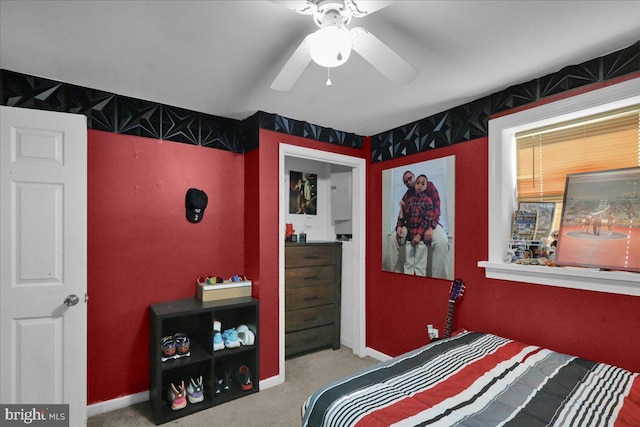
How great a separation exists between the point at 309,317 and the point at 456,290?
1.56 meters

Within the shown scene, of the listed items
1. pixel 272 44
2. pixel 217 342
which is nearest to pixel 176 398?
pixel 217 342

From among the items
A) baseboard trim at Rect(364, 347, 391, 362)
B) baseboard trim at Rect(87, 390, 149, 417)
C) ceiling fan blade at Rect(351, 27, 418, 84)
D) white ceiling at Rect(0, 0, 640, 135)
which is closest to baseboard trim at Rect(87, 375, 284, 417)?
baseboard trim at Rect(87, 390, 149, 417)

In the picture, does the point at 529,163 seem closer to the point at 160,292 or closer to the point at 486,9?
the point at 486,9

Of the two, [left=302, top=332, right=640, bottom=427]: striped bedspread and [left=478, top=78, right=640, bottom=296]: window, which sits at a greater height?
[left=478, top=78, right=640, bottom=296]: window

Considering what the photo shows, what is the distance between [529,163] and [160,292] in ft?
9.78

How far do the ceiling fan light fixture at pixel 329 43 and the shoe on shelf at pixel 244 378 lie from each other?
2455 mm

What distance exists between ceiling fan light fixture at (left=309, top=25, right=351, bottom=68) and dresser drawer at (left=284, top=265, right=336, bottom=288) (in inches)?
92.2

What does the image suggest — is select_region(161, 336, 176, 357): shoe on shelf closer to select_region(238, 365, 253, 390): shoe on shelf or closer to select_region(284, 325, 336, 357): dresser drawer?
select_region(238, 365, 253, 390): shoe on shelf

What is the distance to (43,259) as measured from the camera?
1792 mm

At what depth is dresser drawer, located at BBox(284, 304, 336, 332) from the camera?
3.20 m

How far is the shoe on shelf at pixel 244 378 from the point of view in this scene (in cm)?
253

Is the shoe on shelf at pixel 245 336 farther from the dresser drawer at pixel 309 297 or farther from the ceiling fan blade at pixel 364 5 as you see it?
the ceiling fan blade at pixel 364 5

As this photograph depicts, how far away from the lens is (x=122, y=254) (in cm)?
236

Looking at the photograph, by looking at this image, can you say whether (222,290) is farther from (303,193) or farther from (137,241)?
(303,193)
